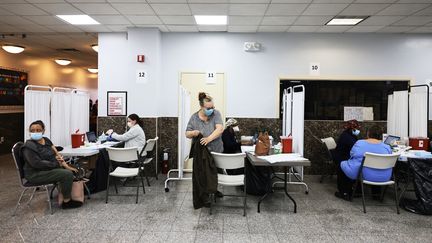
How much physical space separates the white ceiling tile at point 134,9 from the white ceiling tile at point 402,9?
3744 mm

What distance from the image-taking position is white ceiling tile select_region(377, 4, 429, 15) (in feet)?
15.3

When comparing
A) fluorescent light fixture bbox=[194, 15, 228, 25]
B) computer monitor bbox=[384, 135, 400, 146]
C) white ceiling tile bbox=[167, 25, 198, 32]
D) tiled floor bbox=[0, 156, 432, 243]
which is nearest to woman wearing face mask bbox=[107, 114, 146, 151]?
tiled floor bbox=[0, 156, 432, 243]

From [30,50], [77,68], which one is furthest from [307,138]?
[77,68]

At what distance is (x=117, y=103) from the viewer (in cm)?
631

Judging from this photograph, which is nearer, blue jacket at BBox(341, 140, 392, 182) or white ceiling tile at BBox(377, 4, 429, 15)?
blue jacket at BBox(341, 140, 392, 182)

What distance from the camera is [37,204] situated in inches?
170

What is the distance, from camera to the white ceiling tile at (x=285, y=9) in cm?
472

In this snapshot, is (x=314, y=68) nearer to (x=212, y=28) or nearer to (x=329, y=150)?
(x=329, y=150)

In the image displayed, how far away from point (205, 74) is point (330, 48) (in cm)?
264

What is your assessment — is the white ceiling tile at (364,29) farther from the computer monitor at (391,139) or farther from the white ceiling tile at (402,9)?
the computer monitor at (391,139)

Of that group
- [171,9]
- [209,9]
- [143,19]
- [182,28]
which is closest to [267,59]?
[182,28]

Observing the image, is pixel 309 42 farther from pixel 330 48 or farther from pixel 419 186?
pixel 419 186

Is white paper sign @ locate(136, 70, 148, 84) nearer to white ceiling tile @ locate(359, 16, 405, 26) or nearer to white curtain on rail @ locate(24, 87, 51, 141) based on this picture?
white curtain on rail @ locate(24, 87, 51, 141)

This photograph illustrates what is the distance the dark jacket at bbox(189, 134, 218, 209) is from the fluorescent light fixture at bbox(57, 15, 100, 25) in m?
3.23
